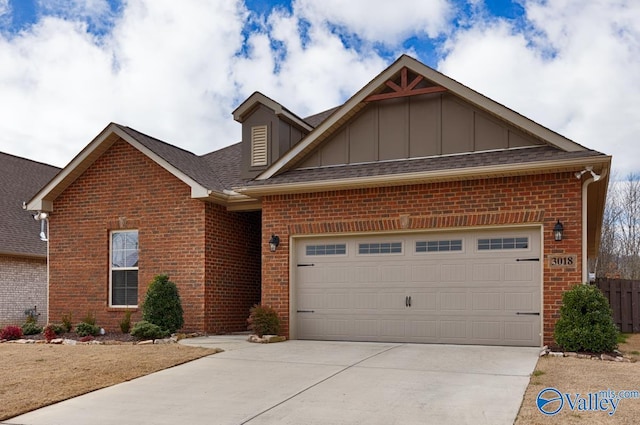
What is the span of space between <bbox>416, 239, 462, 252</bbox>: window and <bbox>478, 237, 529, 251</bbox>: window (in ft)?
1.49

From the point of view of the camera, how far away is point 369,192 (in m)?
13.5

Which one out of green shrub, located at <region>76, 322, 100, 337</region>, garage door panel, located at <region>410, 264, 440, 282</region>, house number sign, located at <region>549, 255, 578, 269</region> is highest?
house number sign, located at <region>549, 255, 578, 269</region>

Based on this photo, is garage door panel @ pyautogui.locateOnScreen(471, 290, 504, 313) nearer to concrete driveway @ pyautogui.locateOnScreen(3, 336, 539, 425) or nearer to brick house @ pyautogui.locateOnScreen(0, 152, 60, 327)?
concrete driveway @ pyautogui.locateOnScreen(3, 336, 539, 425)

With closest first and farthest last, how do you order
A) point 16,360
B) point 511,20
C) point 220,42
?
point 16,360 < point 511,20 < point 220,42

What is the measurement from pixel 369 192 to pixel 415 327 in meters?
2.93

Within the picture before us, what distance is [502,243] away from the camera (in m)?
12.4

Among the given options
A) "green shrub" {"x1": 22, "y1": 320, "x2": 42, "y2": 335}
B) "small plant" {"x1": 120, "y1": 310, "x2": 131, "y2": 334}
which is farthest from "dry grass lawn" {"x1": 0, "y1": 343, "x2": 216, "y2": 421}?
"green shrub" {"x1": 22, "y1": 320, "x2": 42, "y2": 335}

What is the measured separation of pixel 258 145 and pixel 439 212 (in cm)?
582

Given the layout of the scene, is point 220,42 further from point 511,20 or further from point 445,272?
point 445,272

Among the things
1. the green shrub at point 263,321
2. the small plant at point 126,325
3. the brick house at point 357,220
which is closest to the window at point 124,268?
the brick house at point 357,220

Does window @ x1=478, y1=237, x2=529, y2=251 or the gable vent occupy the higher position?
the gable vent

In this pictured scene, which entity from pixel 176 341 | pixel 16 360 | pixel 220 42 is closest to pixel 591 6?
pixel 220 42

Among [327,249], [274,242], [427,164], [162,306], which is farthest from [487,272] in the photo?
[162,306]

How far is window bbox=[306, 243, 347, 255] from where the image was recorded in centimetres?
1384
